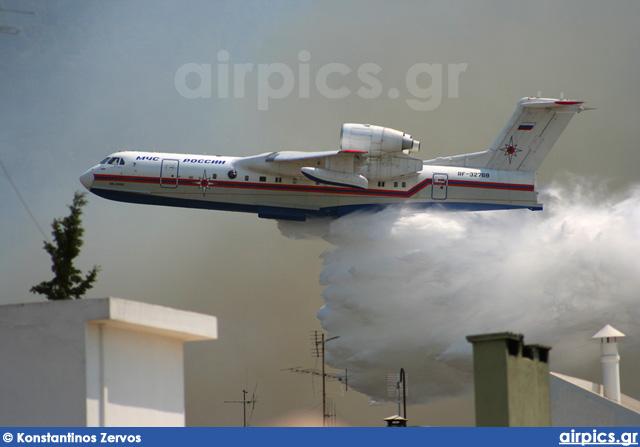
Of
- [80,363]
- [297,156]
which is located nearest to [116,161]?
[297,156]

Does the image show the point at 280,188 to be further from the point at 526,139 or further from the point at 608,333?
the point at 608,333

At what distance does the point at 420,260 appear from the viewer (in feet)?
144

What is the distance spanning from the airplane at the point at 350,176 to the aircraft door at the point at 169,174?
4cm

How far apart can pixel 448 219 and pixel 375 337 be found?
5.01 m

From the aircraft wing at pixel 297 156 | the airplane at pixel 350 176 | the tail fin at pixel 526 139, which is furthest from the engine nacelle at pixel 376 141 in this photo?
the tail fin at pixel 526 139

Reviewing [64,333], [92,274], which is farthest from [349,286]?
[64,333]

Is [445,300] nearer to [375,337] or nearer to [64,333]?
[375,337]

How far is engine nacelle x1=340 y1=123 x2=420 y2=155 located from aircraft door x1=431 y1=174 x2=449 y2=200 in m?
1.89

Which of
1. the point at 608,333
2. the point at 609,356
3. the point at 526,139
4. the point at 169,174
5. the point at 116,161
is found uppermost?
the point at 526,139

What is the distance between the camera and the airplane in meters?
42.4

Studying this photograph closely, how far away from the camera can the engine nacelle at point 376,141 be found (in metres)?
42.1

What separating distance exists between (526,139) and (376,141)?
241 inches

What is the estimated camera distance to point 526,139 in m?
44.8

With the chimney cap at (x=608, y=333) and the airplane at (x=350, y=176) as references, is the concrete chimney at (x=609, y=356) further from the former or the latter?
the airplane at (x=350, y=176)
